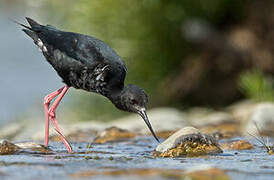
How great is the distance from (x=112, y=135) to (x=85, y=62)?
1010mm

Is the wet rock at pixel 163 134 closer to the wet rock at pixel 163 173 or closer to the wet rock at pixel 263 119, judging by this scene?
the wet rock at pixel 263 119

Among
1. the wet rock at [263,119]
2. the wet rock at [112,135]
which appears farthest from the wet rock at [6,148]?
the wet rock at [263,119]

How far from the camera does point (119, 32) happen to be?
35.8 feet

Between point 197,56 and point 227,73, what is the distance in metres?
0.63

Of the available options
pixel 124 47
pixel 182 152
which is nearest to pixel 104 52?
pixel 182 152

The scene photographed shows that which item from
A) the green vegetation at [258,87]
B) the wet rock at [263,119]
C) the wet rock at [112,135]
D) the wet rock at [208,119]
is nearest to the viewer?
the wet rock at [112,135]

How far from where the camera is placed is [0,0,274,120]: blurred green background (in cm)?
1080

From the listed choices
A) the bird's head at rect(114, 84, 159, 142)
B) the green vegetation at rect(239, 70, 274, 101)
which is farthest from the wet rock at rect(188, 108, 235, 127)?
the bird's head at rect(114, 84, 159, 142)

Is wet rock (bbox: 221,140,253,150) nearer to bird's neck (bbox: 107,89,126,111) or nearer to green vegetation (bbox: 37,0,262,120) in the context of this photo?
bird's neck (bbox: 107,89,126,111)

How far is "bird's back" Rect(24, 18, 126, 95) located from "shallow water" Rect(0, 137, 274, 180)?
891 millimetres

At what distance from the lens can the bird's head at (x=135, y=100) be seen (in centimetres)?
643

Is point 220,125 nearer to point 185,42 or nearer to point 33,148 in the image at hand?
point 185,42

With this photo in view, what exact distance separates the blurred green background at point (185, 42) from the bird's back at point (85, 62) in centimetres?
381

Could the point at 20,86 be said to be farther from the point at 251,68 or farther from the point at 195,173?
the point at 195,173
